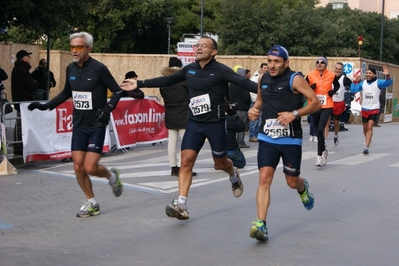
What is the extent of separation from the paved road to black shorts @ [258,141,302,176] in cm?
76

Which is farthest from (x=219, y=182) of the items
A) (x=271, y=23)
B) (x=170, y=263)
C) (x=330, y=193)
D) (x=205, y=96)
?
(x=271, y=23)

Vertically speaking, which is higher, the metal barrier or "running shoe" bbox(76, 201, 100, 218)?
the metal barrier

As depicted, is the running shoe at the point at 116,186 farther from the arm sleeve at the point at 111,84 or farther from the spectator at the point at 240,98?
the spectator at the point at 240,98

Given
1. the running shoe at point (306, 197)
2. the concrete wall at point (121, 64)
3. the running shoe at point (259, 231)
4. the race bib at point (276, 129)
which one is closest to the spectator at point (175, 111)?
the running shoe at point (306, 197)

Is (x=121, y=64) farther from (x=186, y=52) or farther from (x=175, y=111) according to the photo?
(x=175, y=111)

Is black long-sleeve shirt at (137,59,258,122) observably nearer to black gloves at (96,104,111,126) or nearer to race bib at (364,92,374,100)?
black gloves at (96,104,111,126)

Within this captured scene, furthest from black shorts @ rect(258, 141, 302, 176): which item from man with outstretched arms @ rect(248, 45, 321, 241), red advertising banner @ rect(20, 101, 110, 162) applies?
red advertising banner @ rect(20, 101, 110, 162)

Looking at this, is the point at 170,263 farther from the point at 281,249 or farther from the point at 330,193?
the point at 330,193

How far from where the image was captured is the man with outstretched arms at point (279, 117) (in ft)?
24.6

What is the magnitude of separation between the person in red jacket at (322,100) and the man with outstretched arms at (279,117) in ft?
19.5

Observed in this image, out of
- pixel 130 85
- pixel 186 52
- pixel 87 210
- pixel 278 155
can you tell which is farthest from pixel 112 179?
pixel 186 52

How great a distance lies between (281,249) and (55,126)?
756 centimetres

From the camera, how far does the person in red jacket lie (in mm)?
13586

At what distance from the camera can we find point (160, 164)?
1409 cm
